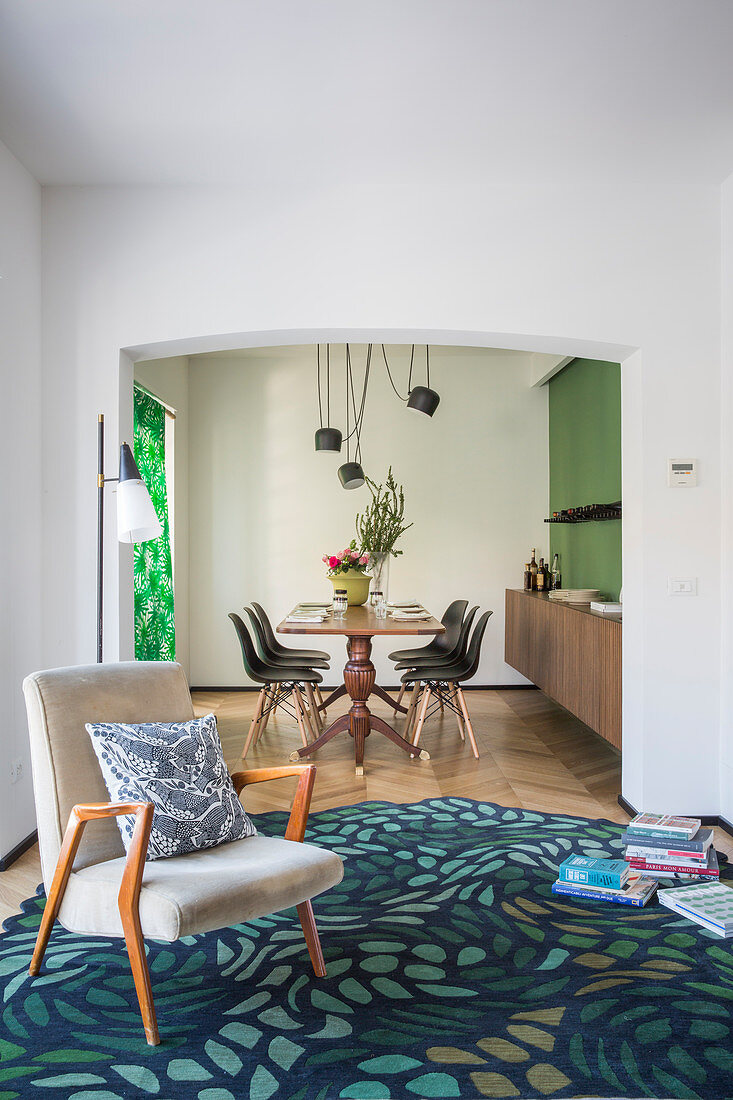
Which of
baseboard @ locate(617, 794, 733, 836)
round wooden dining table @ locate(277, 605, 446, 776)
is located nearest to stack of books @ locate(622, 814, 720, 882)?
baseboard @ locate(617, 794, 733, 836)

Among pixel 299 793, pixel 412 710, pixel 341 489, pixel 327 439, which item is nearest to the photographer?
pixel 299 793

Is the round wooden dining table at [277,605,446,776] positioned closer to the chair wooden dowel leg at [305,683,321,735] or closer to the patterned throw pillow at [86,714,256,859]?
the chair wooden dowel leg at [305,683,321,735]

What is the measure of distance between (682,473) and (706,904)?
190 centimetres

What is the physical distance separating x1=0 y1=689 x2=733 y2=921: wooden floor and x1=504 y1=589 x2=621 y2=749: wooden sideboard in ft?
0.93

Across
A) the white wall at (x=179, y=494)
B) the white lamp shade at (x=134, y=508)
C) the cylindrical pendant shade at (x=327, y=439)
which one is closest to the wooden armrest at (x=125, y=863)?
the white lamp shade at (x=134, y=508)

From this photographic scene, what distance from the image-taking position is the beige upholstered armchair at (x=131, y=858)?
2.04 m

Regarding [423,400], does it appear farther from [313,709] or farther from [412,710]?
[313,709]

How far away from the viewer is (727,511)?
383 centimetres

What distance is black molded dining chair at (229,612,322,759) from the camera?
5016 millimetres

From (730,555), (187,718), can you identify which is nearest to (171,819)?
(187,718)

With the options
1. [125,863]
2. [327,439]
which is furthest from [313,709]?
[125,863]

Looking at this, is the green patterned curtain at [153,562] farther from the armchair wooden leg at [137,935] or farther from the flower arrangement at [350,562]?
the armchair wooden leg at [137,935]

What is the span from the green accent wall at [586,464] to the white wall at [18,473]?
3.51 m

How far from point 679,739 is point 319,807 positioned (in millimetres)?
1711
